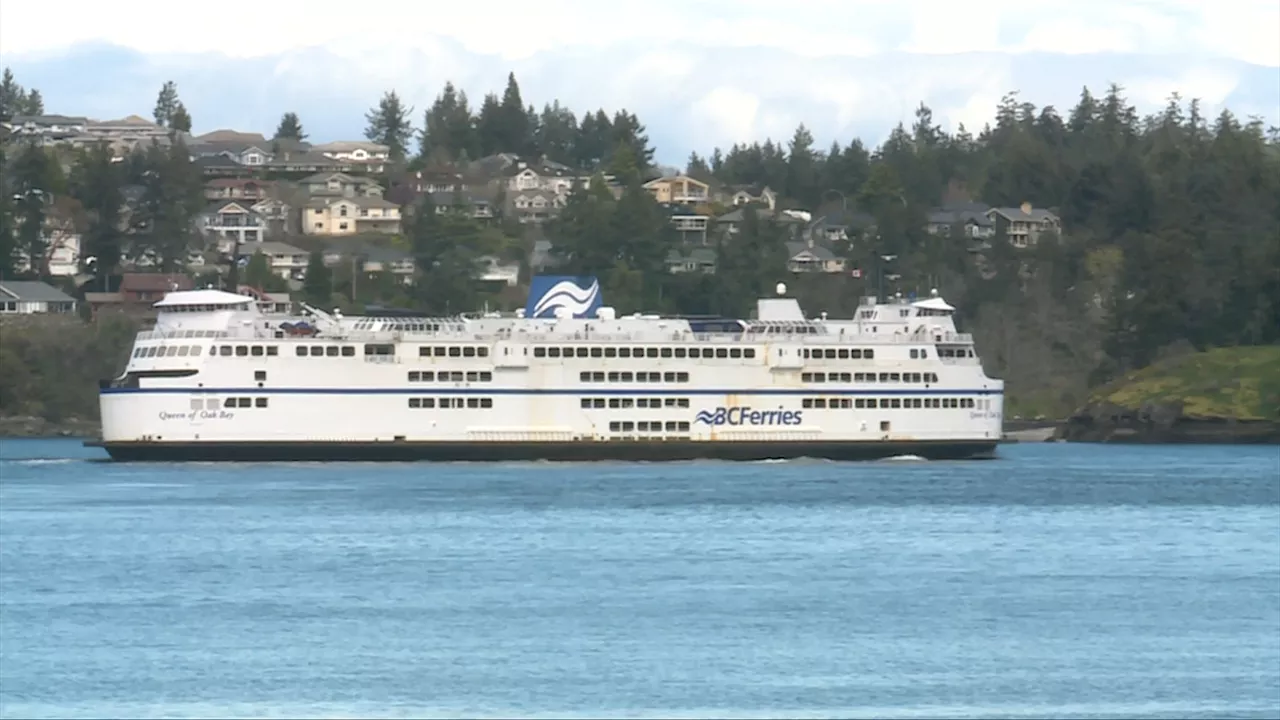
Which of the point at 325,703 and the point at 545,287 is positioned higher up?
the point at 545,287

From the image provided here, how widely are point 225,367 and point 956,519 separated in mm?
23743

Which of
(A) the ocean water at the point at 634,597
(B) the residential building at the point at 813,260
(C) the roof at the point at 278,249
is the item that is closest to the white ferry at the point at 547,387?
(A) the ocean water at the point at 634,597

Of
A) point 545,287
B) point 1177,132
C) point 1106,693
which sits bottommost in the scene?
point 1106,693

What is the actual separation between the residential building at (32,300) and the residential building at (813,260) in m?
38.6

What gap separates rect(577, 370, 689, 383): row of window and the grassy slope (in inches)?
1127

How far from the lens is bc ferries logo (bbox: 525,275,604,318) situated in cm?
7319

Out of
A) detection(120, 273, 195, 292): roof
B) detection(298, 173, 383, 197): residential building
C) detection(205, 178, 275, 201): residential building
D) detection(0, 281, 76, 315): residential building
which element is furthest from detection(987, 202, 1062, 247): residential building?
detection(0, 281, 76, 315): residential building

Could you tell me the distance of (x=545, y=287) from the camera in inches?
2904

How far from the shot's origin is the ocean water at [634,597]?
106 ft

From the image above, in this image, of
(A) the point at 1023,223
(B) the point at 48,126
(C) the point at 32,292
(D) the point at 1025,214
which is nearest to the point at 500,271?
(C) the point at 32,292

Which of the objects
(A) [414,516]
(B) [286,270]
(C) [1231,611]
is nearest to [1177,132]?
(B) [286,270]

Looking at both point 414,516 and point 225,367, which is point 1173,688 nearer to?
point 414,516

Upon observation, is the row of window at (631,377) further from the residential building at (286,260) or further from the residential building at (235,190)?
the residential building at (235,190)

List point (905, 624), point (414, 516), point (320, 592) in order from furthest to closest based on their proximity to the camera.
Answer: point (414, 516) → point (320, 592) → point (905, 624)
